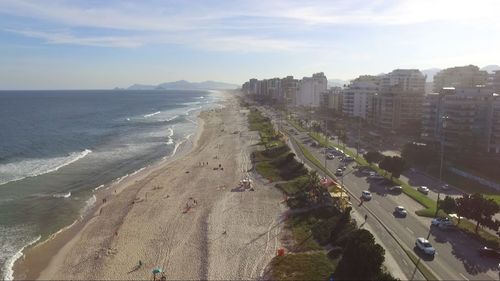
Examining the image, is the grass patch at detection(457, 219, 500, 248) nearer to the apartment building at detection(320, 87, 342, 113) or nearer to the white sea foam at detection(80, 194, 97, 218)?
the white sea foam at detection(80, 194, 97, 218)

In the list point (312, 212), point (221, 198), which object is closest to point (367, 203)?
point (312, 212)

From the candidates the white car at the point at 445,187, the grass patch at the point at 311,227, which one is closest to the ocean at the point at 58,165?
the grass patch at the point at 311,227

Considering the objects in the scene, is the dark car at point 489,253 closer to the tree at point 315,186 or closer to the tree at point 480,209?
the tree at point 480,209

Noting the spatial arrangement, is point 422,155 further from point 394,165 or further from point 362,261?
point 362,261

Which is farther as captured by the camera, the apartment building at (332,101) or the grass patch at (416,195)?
the apartment building at (332,101)

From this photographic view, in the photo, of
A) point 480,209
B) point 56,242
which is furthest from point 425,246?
point 56,242

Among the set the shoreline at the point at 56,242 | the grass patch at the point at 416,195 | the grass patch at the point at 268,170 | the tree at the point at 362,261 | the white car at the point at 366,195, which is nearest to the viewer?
the tree at the point at 362,261
